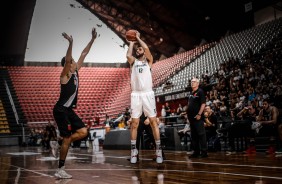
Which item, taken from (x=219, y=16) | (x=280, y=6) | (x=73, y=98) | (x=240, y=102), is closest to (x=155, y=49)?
(x=219, y=16)

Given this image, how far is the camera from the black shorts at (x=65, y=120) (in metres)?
4.29

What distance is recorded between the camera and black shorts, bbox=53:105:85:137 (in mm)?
4285

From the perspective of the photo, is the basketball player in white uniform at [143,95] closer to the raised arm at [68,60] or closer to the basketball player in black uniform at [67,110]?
the basketball player in black uniform at [67,110]

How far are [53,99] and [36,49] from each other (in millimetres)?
4200

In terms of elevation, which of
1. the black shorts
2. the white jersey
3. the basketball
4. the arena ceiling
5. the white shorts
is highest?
the arena ceiling

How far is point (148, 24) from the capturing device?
2906 cm

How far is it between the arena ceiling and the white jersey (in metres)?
18.5

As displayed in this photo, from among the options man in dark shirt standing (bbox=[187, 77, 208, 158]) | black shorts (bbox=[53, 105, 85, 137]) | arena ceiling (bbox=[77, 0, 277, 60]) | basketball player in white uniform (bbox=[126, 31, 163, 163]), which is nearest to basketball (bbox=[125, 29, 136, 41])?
basketball player in white uniform (bbox=[126, 31, 163, 163])

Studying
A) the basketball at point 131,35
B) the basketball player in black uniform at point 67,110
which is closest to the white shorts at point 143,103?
the basketball at point 131,35

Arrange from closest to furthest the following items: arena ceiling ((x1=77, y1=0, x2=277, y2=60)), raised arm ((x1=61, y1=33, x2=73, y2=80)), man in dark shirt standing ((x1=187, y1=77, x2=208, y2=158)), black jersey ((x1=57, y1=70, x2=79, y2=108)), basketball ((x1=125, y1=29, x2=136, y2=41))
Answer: raised arm ((x1=61, y1=33, x2=73, y2=80))
black jersey ((x1=57, y1=70, x2=79, y2=108))
basketball ((x1=125, y1=29, x2=136, y2=41))
man in dark shirt standing ((x1=187, y1=77, x2=208, y2=158))
arena ceiling ((x1=77, y1=0, x2=277, y2=60))

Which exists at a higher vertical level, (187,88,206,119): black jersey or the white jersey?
the white jersey

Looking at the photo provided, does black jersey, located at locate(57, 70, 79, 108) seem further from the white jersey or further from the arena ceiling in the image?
the arena ceiling

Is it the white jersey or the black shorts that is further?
the white jersey

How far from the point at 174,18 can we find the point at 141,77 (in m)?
22.3
